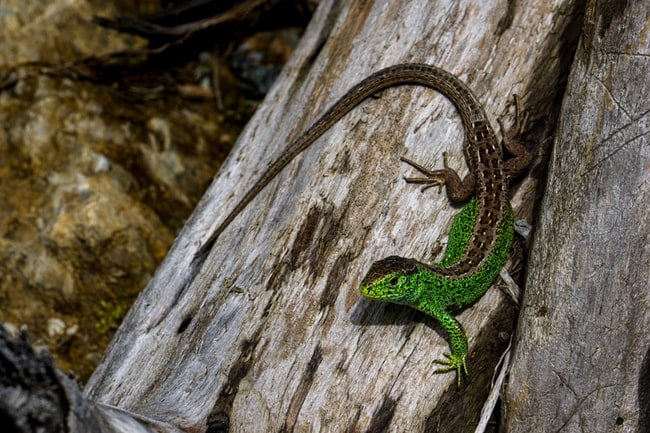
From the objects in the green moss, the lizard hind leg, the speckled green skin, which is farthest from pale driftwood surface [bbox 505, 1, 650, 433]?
the green moss

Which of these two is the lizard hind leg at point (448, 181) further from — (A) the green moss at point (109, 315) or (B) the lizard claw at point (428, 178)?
(A) the green moss at point (109, 315)

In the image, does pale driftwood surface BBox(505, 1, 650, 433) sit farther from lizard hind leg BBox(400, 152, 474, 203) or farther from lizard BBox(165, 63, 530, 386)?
lizard hind leg BBox(400, 152, 474, 203)

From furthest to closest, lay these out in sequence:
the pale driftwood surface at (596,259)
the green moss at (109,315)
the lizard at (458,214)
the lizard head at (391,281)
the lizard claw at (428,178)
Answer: the green moss at (109,315) < the lizard claw at (428,178) < the lizard at (458,214) < the lizard head at (391,281) < the pale driftwood surface at (596,259)

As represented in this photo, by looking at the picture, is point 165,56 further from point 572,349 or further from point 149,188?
point 572,349

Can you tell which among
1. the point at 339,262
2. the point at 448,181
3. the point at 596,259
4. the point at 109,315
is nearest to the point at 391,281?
the point at 339,262

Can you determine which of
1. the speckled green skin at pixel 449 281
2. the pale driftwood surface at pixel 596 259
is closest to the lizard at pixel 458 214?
the speckled green skin at pixel 449 281

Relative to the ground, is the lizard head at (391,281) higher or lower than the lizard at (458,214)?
lower

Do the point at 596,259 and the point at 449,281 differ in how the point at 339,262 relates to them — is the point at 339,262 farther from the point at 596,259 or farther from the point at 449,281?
the point at 596,259

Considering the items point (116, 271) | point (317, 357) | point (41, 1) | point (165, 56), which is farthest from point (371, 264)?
point (41, 1)
